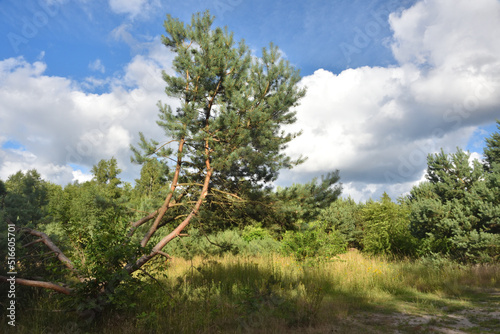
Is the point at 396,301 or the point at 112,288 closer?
the point at 112,288

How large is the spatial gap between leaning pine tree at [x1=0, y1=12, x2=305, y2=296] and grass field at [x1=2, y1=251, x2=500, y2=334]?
6.06ft

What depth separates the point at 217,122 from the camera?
24.4ft

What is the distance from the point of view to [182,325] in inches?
178

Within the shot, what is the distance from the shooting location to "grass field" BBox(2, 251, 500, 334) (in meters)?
4.55

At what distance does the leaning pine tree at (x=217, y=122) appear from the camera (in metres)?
7.36

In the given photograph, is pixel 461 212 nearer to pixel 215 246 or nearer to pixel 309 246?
pixel 309 246

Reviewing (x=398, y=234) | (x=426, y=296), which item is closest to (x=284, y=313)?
(x=426, y=296)

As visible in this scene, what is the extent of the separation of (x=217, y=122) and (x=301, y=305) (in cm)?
491

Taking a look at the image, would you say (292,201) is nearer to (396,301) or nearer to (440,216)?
(396,301)

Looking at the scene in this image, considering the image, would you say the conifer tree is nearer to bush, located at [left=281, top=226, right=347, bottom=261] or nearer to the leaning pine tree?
the leaning pine tree

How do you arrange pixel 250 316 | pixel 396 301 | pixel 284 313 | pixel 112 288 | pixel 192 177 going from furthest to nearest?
pixel 192 177
pixel 396 301
pixel 284 313
pixel 250 316
pixel 112 288

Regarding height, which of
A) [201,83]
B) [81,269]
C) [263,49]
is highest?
[263,49]

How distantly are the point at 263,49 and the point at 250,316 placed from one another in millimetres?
7584

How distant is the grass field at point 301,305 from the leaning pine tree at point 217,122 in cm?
185
